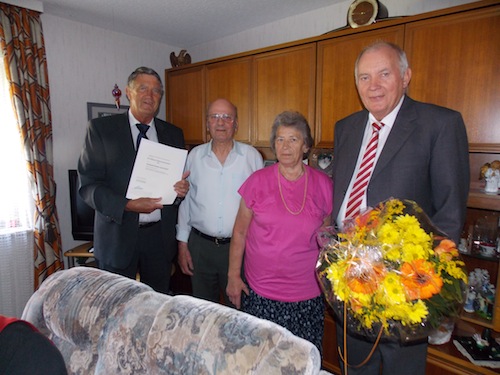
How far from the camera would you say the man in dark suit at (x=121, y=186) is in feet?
5.65

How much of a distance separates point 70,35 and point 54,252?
2001 millimetres

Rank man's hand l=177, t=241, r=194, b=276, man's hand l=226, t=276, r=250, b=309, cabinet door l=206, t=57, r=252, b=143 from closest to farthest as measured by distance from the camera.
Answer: man's hand l=226, t=276, r=250, b=309 < man's hand l=177, t=241, r=194, b=276 < cabinet door l=206, t=57, r=252, b=143

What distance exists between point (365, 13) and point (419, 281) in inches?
81.7

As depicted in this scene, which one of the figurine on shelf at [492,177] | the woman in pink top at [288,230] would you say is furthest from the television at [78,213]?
the figurine on shelf at [492,177]

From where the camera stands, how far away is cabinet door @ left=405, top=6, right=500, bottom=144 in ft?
5.69

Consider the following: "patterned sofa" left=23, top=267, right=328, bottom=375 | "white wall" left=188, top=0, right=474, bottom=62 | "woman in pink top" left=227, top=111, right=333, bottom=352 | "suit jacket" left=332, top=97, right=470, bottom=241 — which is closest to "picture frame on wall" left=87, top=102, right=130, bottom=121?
"white wall" left=188, top=0, right=474, bottom=62

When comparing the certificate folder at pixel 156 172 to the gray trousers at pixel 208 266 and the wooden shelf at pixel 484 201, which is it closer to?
the gray trousers at pixel 208 266

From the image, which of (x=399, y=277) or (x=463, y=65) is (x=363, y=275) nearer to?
(x=399, y=277)

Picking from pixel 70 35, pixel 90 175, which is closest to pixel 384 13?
pixel 90 175

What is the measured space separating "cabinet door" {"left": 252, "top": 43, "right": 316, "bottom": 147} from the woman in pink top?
0.97 metres

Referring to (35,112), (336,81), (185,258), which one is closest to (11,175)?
(35,112)

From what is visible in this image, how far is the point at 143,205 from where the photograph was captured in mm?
1690

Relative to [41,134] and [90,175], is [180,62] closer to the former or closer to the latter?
[41,134]

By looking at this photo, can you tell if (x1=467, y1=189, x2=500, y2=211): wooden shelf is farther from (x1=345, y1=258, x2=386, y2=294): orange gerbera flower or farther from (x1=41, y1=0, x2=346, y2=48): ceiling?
(x1=41, y1=0, x2=346, y2=48): ceiling
